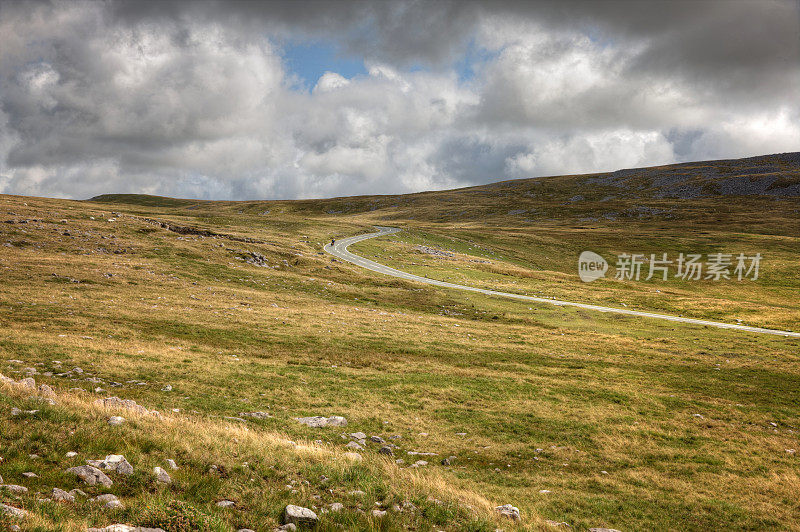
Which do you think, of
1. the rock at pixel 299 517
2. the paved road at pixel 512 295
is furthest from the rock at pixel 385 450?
the paved road at pixel 512 295

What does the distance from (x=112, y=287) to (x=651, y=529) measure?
44.6 metres

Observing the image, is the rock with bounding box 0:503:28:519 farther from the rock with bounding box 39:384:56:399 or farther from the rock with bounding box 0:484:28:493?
the rock with bounding box 39:384:56:399

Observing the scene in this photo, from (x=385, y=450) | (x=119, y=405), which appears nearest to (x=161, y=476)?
(x=119, y=405)

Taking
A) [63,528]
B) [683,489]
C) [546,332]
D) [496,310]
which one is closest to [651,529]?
[683,489]

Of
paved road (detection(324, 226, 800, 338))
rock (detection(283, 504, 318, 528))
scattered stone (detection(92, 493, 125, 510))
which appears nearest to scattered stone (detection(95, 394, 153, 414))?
scattered stone (detection(92, 493, 125, 510))

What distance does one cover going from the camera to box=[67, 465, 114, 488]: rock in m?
8.73

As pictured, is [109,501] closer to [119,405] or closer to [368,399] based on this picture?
[119,405]

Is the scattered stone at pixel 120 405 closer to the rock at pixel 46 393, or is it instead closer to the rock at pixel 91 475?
the rock at pixel 46 393

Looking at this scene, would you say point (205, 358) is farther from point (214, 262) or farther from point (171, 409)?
point (214, 262)

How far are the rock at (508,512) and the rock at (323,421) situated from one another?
27.8 ft

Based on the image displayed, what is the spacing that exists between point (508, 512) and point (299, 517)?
18.8ft

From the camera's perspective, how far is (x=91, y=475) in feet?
29.0

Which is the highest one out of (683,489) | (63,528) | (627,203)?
(627,203)

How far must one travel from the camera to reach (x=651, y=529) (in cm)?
1244
